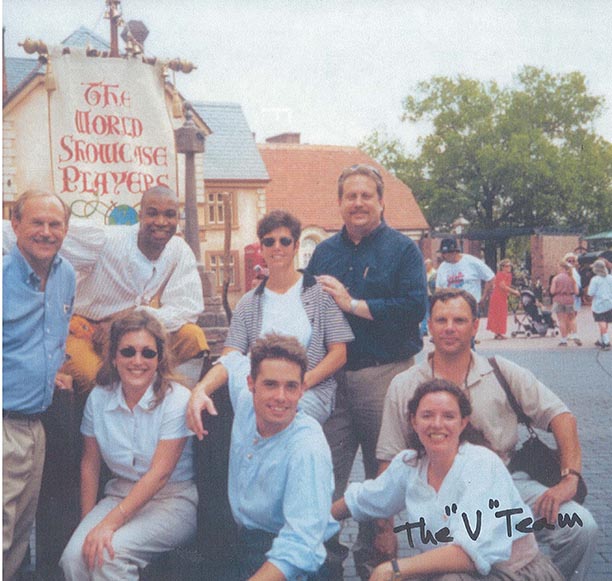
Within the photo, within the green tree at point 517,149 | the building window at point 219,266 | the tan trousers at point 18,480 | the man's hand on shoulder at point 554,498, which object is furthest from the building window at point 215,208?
the man's hand on shoulder at point 554,498

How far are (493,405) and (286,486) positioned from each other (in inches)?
24.7

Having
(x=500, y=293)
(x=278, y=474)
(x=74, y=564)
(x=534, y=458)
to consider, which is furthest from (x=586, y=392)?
(x=74, y=564)

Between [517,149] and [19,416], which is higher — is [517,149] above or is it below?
above

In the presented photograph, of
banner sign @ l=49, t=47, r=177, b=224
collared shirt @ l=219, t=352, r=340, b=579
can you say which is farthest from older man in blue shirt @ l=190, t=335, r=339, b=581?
banner sign @ l=49, t=47, r=177, b=224

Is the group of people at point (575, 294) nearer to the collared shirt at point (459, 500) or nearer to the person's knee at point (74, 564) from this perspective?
the collared shirt at point (459, 500)

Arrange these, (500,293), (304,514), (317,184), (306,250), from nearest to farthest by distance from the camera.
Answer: (304,514) < (306,250) < (317,184) < (500,293)

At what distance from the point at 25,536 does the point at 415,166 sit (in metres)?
1.77

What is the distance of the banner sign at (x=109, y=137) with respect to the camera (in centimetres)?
274

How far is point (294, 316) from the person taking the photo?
2203mm

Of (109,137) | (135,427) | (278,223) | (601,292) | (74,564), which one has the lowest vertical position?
(74,564)

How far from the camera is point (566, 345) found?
484cm

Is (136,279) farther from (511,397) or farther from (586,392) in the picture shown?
(586,392)

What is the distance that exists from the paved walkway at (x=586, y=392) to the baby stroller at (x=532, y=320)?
0.17 feet

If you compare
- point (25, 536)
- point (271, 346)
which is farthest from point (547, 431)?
point (25, 536)
